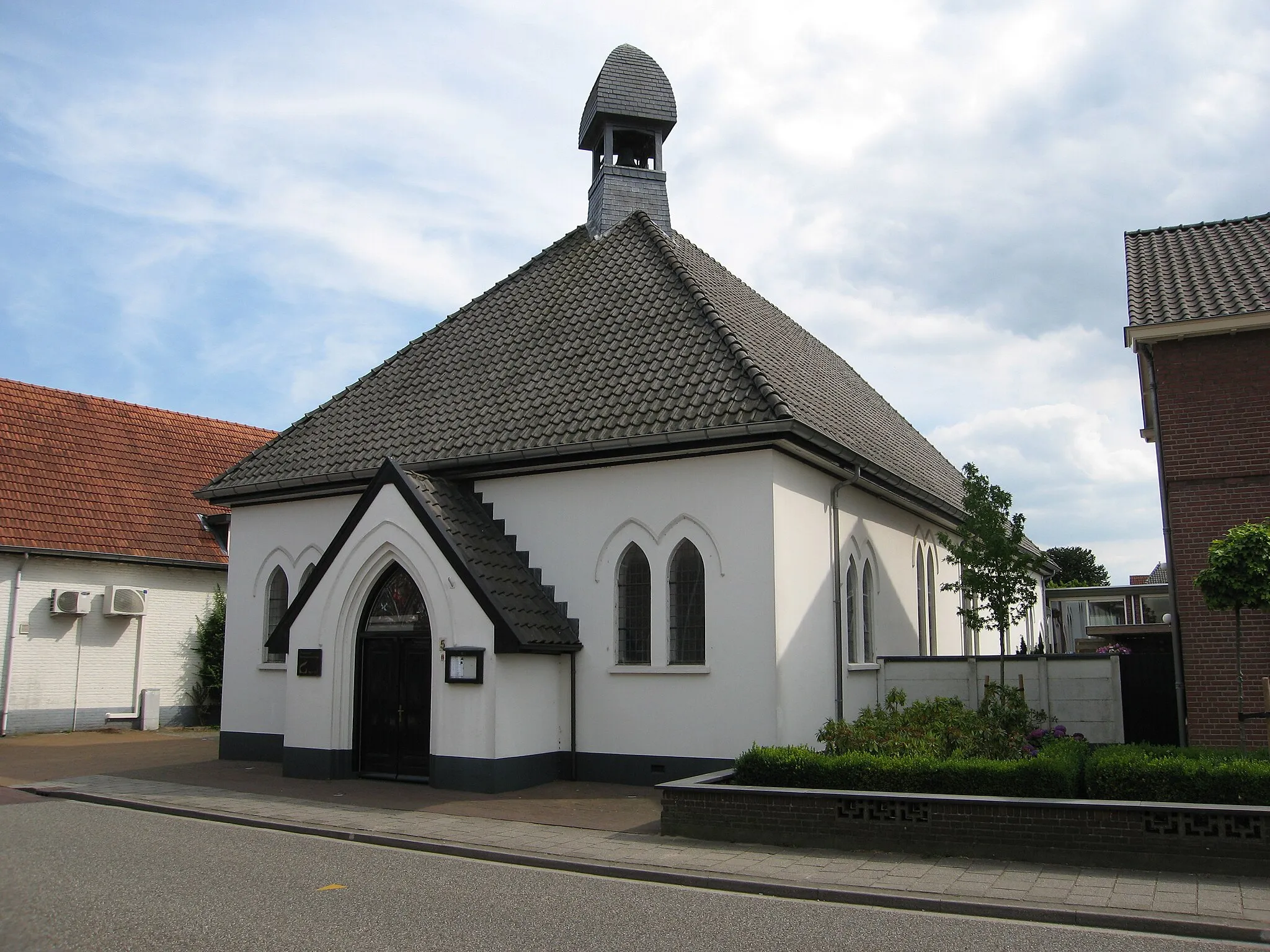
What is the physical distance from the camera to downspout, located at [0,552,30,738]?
2342 centimetres

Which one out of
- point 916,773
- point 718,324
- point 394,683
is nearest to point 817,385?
point 718,324

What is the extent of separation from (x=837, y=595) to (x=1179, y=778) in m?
7.34

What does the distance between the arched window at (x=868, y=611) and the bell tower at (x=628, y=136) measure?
9041 mm

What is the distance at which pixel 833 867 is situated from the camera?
9484 millimetres

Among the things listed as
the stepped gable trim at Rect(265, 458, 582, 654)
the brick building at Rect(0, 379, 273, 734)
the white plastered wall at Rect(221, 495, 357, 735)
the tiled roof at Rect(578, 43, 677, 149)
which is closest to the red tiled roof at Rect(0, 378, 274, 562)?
the brick building at Rect(0, 379, 273, 734)

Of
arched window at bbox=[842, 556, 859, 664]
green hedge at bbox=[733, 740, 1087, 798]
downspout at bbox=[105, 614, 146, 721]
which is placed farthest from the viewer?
downspout at bbox=[105, 614, 146, 721]

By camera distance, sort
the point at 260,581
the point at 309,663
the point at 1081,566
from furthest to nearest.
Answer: the point at 1081,566
the point at 260,581
the point at 309,663

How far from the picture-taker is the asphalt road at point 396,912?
7.06 meters

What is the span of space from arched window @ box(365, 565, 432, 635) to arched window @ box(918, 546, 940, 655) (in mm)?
11496

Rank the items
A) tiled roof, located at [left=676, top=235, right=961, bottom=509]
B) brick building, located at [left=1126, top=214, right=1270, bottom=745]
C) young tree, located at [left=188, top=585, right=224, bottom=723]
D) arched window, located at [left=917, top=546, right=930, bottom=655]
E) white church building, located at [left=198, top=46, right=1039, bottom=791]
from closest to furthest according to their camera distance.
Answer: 1. brick building, located at [left=1126, top=214, right=1270, bottom=745]
2. white church building, located at [left=198, top=46, right=1039, bottom=791]
3. tiled roof, located at [left=676, top=235, right=961, bottom=509]
4. arched window, located at [left=917, top=546, right=930, bottom=655]
5. young tree, located at [left=188, top=585, right=224, bottom=723]

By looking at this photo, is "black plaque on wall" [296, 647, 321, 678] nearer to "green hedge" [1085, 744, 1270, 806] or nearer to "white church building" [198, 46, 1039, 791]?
"white church building" [198, 46, 1039, 791]

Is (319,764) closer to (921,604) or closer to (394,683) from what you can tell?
(394,683)

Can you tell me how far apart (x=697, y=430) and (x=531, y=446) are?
3.00 meters

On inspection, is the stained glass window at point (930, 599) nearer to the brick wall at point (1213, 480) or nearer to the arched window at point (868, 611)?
the arched window at point (868, 611)
